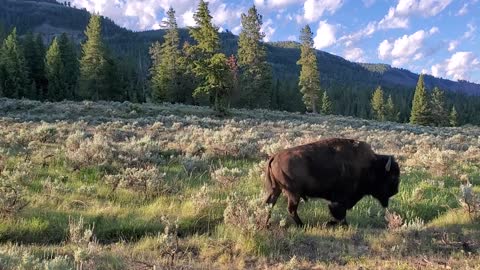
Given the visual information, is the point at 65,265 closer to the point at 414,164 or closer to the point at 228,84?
the point at 414,164

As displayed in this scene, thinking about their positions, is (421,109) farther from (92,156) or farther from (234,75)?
(92,156)

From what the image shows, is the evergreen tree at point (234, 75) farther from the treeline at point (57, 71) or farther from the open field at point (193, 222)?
the open field at point (193, 222)

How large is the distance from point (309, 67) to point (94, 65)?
29.8m

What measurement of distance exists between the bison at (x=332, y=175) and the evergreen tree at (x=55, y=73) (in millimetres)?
58940

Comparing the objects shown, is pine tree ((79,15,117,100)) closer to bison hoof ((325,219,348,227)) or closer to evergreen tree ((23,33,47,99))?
evergreen tree ((23,33,47,99))

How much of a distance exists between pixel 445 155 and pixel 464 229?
6.38m

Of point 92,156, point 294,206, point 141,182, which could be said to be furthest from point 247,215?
point 92,156

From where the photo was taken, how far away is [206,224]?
24.0ft

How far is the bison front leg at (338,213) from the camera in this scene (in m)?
7.42

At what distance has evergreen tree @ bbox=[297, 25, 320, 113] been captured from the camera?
67.0 m

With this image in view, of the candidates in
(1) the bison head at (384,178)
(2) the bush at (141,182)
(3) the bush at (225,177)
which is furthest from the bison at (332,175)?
(2) the bush at (141,182)

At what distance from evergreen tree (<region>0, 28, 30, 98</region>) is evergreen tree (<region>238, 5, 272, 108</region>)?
1086 inches

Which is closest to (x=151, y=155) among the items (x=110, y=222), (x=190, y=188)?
(x=190, y=188)

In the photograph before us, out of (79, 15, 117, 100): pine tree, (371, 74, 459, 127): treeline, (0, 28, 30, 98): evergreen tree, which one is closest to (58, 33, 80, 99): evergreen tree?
(79, 15, 117, 100): pine tree
